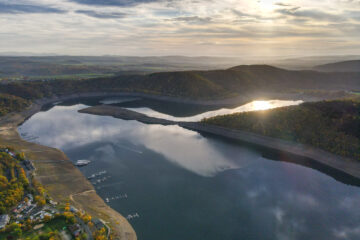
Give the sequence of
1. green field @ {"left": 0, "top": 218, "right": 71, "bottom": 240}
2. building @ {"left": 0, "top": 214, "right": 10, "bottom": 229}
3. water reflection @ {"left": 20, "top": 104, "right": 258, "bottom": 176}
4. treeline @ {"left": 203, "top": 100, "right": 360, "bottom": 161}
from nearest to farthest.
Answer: green field @ {"left": 0, "top": 218, "right": 71, "bottom": 240} → building @ {"left": 0, "top": 214, "right": 10, "bottom": 229} → water reflection @ {"left": 20, "top": 104, "right": 258, "bottom": 176} → treeline @ {"left": 203, "top": 100, "right": 360, "bottom": 161}

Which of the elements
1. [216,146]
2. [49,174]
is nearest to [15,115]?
[49,174]

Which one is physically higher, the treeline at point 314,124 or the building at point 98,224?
the treeline at point 314,124

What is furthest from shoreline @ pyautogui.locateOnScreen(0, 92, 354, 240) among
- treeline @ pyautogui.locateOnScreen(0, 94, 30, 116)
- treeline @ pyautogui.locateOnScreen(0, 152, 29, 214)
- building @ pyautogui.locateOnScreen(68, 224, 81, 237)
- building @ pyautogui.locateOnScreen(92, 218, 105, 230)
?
treeline @ pyautogui.locateOnScreen(0, 94, 30, 116)

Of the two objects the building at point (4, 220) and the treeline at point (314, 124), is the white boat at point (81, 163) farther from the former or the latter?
the treeline at point (314, 124)

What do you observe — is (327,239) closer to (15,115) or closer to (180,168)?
(180,168)

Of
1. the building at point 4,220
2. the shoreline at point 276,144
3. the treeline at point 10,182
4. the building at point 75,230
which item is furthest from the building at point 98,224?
the shoreline at point 276,144

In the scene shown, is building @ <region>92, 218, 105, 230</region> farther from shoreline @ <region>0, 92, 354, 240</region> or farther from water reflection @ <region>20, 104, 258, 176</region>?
water reflection @ <region>20, 104, 258, 176</region>
